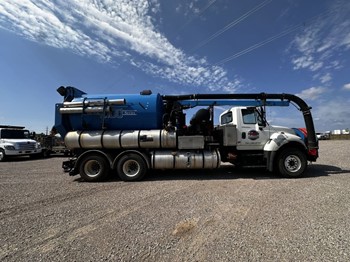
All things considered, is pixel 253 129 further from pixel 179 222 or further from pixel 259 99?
pixel 179 222

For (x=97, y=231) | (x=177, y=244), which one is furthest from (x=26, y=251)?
(x=177, y=244)

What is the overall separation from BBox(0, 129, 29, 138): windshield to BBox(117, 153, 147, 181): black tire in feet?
44.7

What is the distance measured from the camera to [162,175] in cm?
783

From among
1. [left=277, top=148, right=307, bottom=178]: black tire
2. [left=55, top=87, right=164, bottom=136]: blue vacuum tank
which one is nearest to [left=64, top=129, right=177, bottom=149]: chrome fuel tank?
[left=55, top=87, right=164, bottom=136]: blue vacuum tank

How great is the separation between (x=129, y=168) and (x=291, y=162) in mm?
5961

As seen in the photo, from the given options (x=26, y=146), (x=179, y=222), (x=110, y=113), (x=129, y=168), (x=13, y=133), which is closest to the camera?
(x=179, y=222)

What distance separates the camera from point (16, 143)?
1466 centimetres

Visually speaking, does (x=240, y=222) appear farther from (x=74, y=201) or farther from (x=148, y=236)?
(x=74, y=201)

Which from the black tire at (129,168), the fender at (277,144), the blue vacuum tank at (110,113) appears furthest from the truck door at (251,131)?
the black tire at (129,168)

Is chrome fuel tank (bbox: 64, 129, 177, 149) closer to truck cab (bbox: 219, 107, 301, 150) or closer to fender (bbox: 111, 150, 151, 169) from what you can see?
fender (bbox: 111, 150, 151, 169)

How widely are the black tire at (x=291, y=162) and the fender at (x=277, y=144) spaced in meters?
0.26

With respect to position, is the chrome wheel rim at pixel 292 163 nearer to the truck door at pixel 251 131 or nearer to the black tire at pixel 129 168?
the truck door at pixel 251 131

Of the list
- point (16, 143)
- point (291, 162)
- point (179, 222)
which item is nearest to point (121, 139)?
point (179, 222)

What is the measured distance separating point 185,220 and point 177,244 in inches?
31.8
